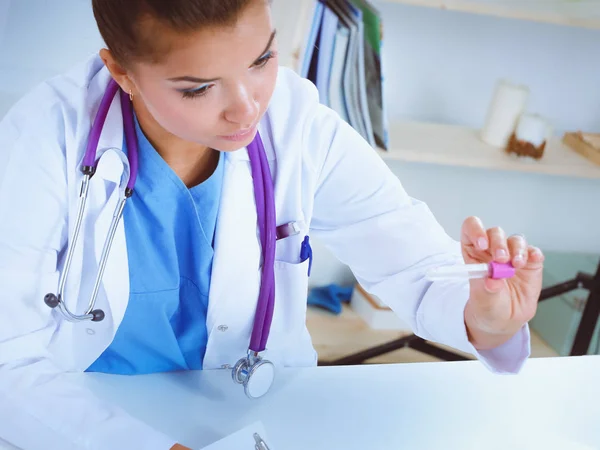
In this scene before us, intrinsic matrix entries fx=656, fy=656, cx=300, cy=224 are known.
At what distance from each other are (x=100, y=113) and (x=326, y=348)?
1.32 metres

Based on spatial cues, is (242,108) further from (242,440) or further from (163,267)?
(242,440)

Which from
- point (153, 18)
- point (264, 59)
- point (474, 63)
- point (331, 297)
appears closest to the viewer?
point (153, 18)

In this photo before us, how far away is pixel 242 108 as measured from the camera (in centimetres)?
86

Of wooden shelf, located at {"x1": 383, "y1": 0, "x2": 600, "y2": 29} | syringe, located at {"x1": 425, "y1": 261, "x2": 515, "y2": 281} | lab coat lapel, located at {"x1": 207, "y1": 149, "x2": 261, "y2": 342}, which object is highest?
wooden shelf, located at {"x1": 383, "y1": 0, "x2": 600, "y2": 29}

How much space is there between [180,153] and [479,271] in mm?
502

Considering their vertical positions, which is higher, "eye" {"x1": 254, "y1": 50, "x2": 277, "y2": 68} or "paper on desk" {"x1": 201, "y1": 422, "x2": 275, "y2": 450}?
"eye" {"x1": 254, "y1": 50, "x2": 277, "y2": 68}

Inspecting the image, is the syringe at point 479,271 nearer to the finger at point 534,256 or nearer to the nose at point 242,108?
the finger at point 534,256

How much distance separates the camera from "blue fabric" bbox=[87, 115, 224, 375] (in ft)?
3.41

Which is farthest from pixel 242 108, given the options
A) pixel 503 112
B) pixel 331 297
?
pixel 331 297

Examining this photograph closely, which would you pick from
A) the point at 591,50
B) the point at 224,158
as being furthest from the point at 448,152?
the point at 224,158

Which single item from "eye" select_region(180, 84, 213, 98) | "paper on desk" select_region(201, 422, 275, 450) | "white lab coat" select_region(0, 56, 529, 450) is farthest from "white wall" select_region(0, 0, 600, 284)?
"paper on desk" select_region(201, 422, 275, 450)

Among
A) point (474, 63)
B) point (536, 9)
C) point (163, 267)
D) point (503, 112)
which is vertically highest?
point (536, 9)

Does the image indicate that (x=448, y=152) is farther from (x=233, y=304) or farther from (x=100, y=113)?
(x=100, y=113)

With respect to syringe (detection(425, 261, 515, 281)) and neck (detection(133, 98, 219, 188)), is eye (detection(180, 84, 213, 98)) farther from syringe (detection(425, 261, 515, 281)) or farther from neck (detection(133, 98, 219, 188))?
syringe (detection(425, 261, 515, 281))
